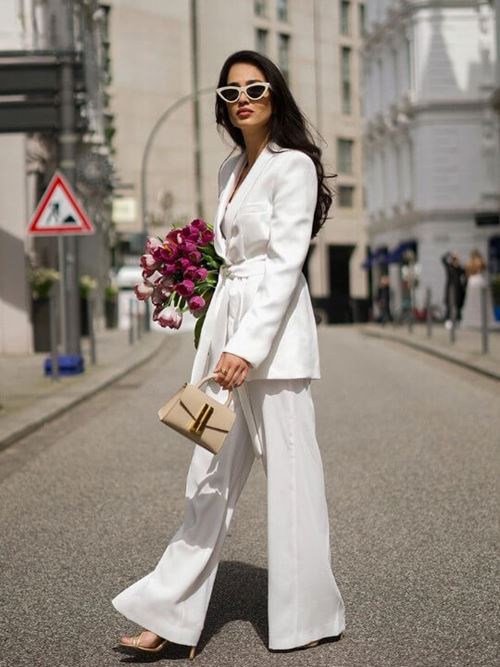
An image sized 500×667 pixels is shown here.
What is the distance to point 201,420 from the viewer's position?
12.5 ft

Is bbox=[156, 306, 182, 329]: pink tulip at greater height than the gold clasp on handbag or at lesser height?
greater

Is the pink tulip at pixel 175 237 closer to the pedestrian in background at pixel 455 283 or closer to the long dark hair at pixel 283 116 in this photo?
the long dark hair at pixel 283 116

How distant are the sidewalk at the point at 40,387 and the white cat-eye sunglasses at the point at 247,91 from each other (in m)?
6.41

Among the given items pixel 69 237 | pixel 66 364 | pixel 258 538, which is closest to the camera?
pixel 258 538

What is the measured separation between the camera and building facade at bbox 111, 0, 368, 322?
220 feet

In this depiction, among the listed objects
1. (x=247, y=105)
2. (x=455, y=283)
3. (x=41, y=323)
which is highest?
(x=247, y=105)

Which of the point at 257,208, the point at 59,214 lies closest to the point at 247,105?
the point at 257,208

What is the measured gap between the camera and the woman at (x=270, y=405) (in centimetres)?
398

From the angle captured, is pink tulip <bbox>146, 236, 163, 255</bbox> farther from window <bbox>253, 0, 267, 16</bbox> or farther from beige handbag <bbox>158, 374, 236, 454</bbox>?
window <bbox>253, 0, 267, 16</bbox>

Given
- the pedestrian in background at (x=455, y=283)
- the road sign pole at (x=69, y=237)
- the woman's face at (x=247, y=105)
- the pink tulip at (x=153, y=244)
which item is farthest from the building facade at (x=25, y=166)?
the woman's face at (x=247, y=105)

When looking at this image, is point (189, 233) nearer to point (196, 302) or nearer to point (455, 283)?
point (196, 302)

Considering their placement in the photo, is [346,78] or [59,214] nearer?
[59,214]

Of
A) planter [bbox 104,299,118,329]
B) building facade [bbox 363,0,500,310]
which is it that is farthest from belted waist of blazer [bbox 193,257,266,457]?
→ building facade [bbox 363,0,500,310]

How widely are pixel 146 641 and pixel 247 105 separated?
1.73m
